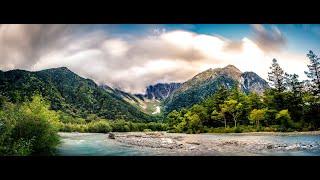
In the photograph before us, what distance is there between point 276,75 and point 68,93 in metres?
3.23

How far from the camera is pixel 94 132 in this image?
22.0 ft

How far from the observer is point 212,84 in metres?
6.63

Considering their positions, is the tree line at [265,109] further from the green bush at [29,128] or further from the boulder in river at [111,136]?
the green bush at [29,128]

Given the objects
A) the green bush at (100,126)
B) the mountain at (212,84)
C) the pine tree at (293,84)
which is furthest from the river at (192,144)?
the pine tree at (293,84)

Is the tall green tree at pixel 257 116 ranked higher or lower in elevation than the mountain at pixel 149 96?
lower

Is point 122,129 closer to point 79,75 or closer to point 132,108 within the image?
point 132,108

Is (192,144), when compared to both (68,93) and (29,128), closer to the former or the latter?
(68,93)

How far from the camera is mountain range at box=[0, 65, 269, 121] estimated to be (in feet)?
22.0

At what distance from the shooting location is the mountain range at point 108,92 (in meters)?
6.70

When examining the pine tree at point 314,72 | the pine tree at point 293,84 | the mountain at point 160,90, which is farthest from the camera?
the mountain at point 160,90

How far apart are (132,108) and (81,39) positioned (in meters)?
1.33

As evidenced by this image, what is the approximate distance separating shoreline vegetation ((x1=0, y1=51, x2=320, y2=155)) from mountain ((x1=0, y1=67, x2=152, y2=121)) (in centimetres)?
6

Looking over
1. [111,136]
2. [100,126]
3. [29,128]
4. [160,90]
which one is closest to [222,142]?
[160,90]
